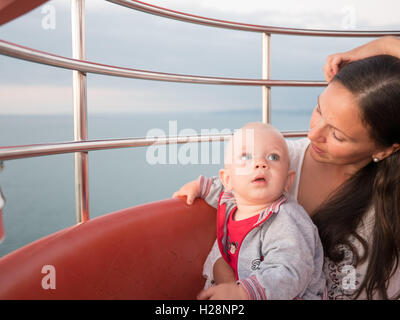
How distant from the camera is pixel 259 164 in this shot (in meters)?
0.78

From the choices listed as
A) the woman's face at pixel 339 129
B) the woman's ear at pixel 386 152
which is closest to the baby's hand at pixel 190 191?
the woman's face at pixel 339 129

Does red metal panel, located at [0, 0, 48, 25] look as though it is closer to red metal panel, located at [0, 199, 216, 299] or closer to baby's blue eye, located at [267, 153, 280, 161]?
red metal panel, located at [0, 199, 216, 299]

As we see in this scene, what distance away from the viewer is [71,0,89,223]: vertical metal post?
1.08 metres

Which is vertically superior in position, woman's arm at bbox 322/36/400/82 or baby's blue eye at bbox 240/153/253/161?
woman's arm at bbox 322/36/400/82

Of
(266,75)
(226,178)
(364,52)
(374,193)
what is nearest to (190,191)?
(226,178)

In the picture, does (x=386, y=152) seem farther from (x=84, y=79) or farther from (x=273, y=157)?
(x=84, y=79)

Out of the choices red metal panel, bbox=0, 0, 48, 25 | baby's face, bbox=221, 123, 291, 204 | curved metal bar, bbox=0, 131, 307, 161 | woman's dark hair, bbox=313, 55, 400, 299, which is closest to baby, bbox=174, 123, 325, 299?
baby's face, bbox=221, 123, 291, 204

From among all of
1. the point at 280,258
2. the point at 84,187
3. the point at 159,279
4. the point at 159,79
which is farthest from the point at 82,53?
the point at 280,258

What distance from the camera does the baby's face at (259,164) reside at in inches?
31.4

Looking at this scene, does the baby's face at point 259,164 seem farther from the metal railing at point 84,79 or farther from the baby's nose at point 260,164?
the metal railing at point 84,79

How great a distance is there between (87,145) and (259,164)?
1.62 feet

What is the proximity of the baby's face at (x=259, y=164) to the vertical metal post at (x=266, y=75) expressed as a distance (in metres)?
0.88
